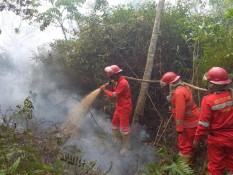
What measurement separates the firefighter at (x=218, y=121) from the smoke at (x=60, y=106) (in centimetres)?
170

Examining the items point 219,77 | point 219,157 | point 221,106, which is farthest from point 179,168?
point 219,77

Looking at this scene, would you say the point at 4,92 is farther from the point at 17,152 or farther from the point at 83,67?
the point at 17,152

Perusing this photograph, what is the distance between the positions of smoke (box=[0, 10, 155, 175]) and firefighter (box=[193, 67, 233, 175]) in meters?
1.70

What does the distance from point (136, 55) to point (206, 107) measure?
14.3 feet

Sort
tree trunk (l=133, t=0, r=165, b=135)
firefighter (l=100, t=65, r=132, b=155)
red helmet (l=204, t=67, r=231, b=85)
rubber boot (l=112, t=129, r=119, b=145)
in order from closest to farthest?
red helmet (l=204, t=67, r=231, b=85)
firefighter (l=100, t=65, r=132, b=155)
rubber boot (l=112, t=129, r=119, b=145)
tree trunk (l=133, t=0, r=165, b=135)

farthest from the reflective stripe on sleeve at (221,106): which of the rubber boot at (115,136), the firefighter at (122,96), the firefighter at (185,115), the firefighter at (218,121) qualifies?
the rubber boot at (115,136)

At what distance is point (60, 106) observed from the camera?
32.6ft

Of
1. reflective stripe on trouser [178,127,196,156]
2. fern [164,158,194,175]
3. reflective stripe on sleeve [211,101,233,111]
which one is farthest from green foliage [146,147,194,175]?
reflective stripe on sleeve [211,101,233,111]

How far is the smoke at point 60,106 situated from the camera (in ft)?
21.6

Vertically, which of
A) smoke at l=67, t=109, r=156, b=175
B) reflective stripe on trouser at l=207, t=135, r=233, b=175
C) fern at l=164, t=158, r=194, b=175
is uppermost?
reflective stripe on trouser at l=207, t=135, r=233, b=175

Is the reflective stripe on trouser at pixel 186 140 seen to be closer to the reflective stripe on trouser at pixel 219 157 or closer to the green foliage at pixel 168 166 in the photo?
the green foliage at pixel 168 166

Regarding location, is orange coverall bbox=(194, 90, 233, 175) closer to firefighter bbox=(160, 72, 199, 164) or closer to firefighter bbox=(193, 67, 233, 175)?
firefighter bbox=(193, 67, 233, 175)

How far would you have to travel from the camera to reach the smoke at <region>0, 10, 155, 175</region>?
21.6 feet

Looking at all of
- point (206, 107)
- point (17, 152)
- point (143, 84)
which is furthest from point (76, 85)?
point (206, 107)
